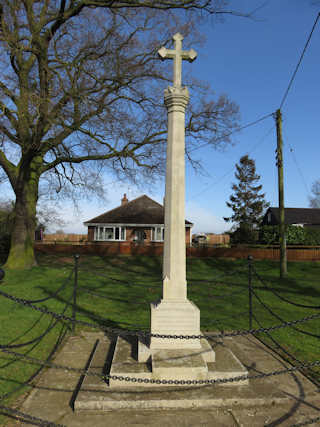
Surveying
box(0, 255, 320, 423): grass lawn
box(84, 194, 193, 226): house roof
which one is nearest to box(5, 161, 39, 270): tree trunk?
box(0, 255, 320, 423): grass lawn

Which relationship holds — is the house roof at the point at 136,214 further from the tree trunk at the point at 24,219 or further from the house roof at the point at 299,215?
the tree trunk at the point at 24,219

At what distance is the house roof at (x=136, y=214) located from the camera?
93.8 ft

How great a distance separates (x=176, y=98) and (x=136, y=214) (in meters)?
25.3

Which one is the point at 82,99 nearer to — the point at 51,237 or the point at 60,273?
the point at 60,273

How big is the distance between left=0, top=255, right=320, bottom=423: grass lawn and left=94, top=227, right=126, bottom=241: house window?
46.4 feet

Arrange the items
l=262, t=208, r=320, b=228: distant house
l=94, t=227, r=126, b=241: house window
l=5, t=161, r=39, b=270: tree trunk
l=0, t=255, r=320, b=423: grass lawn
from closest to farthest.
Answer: l=0, t=255, r=320, b=423: grass lawn < l=5, t=161, r=39, b=270: tree trunk < l=94, t=227, r=126, b=241: house window < l=262, t=208, r=320, b=228: distant house

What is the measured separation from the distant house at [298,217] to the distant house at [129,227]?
515 inches

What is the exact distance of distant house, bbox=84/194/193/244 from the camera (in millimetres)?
28281

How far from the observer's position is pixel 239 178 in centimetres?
4325

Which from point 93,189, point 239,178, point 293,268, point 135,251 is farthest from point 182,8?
point 239,178

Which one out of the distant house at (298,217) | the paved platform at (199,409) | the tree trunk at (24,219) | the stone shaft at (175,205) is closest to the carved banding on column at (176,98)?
the stone shaft at (175,205)

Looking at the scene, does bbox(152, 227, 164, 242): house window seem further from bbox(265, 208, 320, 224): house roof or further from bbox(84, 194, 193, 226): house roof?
bbox(265, 208, 320, 224): house roof

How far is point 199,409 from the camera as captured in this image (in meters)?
3.41

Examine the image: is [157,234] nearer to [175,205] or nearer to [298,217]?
[298,217]
